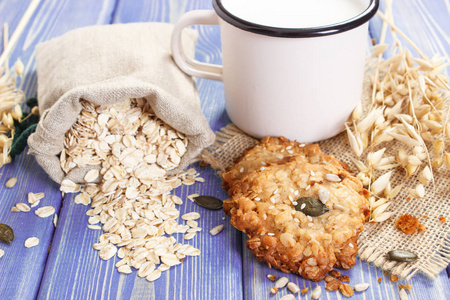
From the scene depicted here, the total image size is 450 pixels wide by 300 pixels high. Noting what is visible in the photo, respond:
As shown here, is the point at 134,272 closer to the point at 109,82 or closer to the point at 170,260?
the point at 170,260

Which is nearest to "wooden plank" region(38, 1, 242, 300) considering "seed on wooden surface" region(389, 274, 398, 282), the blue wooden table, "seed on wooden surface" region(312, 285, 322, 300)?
the blue wooden table

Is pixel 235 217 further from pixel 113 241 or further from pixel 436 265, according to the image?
pixel 436 265

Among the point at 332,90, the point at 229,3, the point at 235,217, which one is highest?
the point at 229,3

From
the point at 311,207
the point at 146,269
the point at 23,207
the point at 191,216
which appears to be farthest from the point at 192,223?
the point at 23,207

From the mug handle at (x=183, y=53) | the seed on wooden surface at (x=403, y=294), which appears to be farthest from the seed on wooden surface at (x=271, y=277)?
the mug handle at (x=183, y=53)

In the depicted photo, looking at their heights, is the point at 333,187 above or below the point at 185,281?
above

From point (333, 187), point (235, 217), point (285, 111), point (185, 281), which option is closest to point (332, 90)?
point (285, 111)
